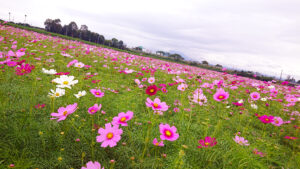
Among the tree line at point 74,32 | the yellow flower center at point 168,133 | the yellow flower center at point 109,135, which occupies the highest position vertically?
the tree line at point 74,32

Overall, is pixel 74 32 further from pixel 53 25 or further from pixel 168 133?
pixel 168 133

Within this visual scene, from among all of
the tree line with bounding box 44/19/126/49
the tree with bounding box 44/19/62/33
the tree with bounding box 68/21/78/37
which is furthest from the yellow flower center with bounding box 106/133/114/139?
the tree with bounding box 44/19/62/33

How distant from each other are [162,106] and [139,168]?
44 centimetres

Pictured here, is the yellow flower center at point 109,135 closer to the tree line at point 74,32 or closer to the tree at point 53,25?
the tree line at point 74,32

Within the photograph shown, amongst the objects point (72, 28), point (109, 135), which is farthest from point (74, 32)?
point (109, 135)

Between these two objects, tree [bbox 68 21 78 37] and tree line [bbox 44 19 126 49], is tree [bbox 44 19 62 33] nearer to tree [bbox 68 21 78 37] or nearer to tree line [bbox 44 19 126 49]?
tree line [bbox 44 19 126 49]

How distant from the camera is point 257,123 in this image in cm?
224

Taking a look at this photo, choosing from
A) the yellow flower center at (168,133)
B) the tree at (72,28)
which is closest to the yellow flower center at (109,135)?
the yellow flower center at (168,133)

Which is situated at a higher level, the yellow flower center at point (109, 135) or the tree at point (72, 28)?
the tree at point (72, 28)

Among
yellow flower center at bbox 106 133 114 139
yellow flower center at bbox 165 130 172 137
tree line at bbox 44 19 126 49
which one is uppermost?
tree line at bbox 44 19 126 49

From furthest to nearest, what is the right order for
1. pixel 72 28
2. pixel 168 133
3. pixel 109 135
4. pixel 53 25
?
pixel 72 28 → pixel 53 25 → pixel 168 133 → pixel 109 135

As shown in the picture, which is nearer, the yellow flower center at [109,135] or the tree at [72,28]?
the yellow flower center at [109,135]

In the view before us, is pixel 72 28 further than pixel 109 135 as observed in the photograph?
Yes

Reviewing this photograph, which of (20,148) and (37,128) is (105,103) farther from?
(20,148)
